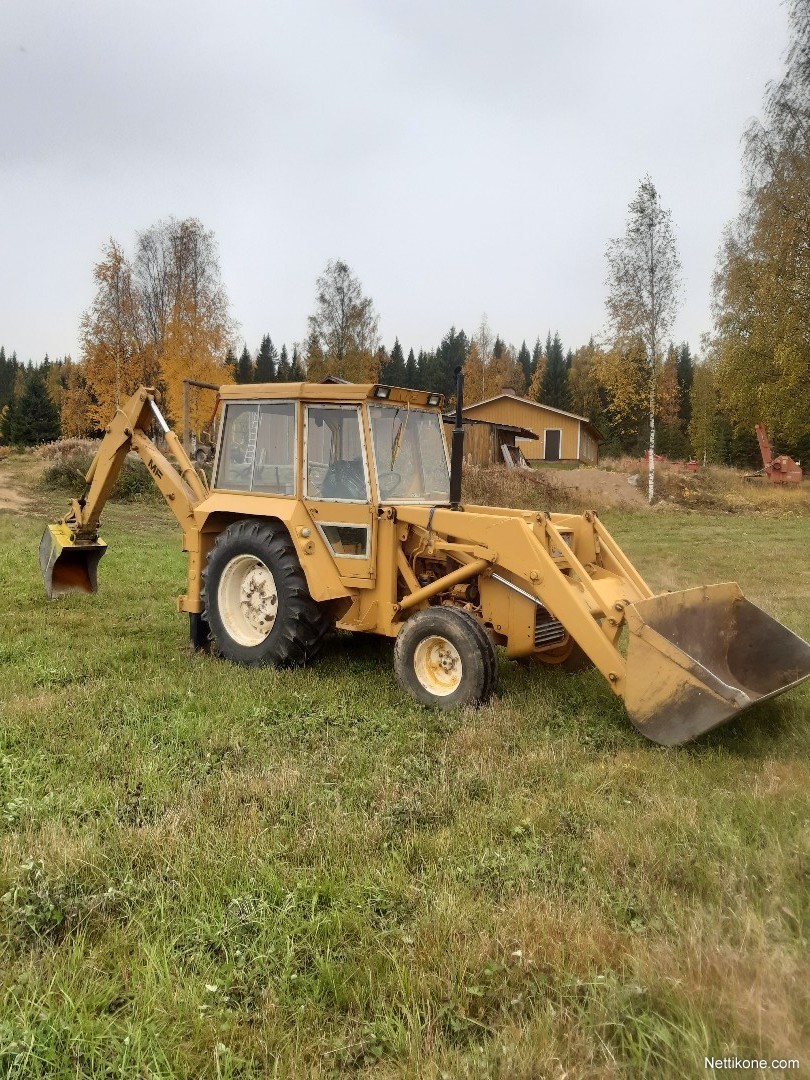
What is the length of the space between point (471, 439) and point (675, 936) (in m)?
26.2

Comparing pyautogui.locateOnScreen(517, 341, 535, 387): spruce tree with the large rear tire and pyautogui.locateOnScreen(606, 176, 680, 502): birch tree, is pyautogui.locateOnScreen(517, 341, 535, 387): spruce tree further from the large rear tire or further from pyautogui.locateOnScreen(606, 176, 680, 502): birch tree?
the large rear tire

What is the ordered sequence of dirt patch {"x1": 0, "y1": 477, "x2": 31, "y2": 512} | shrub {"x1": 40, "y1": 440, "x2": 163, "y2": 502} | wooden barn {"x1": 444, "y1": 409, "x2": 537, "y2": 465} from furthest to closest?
wooden barn {"x1": 444, "y1": 409, "x2": 537, "y2": 465} → shrub {"x1": 40, "y1": 440, "x2": 163, "y2": 502} → dirt patch {"x1": 0, "y1": 477, "x2": 31, "y2": 512}

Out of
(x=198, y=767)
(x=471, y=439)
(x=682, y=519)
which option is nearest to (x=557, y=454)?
(x=471, y=439)

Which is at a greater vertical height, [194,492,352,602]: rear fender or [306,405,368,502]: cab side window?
[306,405,368,502]: cab side window

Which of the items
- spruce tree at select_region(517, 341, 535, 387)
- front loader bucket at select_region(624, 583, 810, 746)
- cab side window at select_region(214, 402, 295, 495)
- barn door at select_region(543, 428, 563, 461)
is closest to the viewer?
front loader bucket at select_region(624, 583, 810, 746)

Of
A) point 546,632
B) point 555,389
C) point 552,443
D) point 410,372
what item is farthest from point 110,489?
point 410,372

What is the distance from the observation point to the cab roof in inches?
260

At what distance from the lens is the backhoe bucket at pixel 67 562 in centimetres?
897

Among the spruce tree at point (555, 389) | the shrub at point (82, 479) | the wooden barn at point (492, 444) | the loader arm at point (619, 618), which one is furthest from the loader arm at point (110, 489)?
the spruce tree at point (555, 389)

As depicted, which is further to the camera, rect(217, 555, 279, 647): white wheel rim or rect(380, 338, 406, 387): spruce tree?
rect(380, 338, 406, 387): spruce tree

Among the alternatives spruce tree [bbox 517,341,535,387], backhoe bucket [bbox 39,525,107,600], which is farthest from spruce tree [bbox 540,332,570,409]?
backhoe bucket [bbox 39,525,107,600]

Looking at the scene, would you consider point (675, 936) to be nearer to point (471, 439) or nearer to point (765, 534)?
point (765, 534)

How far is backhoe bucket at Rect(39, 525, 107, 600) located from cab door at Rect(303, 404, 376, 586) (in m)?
3.50

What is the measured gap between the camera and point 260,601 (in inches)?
281
